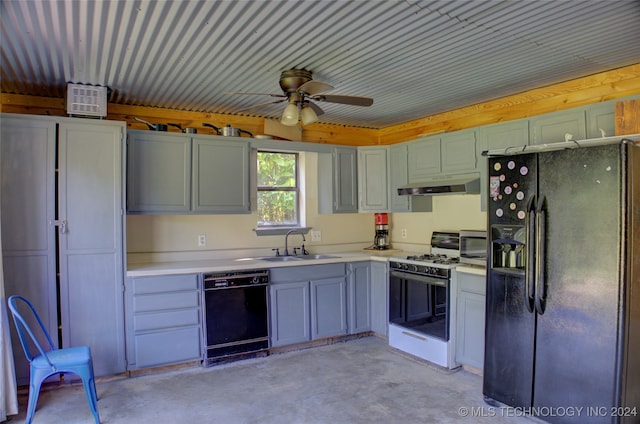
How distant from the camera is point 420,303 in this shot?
A: 382cm

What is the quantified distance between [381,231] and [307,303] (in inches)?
54.1

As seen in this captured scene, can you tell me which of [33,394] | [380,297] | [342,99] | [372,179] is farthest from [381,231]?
[33,394]

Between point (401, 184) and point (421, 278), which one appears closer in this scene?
point (421, 278)

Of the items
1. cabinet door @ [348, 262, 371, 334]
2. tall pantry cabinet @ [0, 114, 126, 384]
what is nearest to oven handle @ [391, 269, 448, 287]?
cabinet door @ [348, 262, 371, 334]

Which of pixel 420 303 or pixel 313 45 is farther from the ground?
pixel 313 45

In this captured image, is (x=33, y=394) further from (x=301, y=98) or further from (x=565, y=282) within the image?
(x=565, y=282)

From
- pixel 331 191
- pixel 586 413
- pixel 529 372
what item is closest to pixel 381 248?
pixel 331 191

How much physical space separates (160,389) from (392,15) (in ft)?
10.1

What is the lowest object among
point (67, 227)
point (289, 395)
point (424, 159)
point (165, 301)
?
point (289, 395)

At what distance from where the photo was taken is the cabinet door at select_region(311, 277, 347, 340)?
4137 millimetres

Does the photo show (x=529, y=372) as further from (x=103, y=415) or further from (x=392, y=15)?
(x=103, y=415)

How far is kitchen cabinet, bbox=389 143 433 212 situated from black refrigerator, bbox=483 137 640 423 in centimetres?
150

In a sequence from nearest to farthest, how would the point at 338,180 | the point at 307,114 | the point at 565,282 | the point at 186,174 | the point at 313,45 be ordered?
the point at 565,282 → the point at 313,45 → the point at 307,114 → the point at 186,174 → the point at 338,180

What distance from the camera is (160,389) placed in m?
3.23
